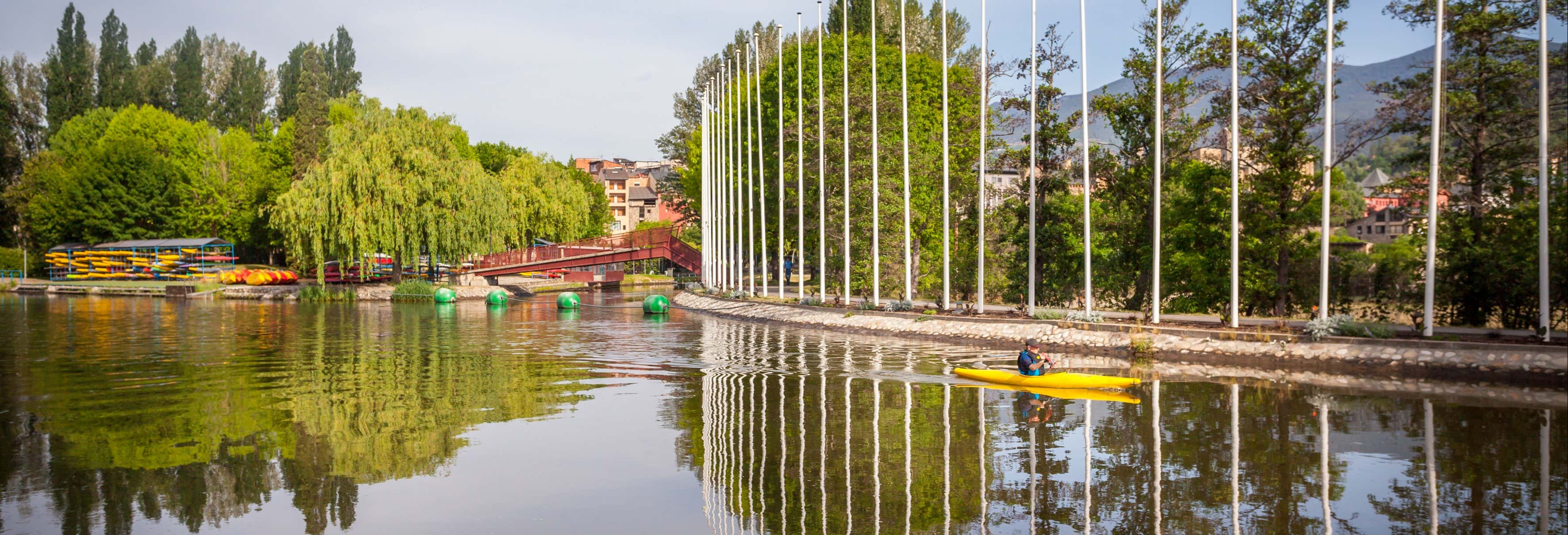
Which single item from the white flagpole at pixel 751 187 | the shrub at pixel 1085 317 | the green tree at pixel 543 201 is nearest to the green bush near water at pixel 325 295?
the green tree at pixel 543 201

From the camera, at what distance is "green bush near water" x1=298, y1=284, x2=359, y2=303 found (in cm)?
6191

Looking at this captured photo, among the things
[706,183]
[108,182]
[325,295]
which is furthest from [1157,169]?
[108,182]

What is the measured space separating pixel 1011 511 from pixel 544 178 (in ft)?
258

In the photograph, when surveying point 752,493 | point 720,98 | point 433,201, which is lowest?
point 752,493

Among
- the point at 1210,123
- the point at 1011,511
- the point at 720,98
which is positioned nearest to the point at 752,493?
the point at 1011,511

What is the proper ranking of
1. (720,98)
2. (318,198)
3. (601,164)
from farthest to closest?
(601,164), (318,198), (720,98)

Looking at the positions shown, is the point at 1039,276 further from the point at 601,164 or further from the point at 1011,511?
the point at 601,164

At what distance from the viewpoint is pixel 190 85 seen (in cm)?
12469

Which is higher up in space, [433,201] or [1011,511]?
[433,201]

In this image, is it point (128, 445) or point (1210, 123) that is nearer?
point (128, 445)

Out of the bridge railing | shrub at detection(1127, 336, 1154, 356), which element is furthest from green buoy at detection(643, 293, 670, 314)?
shrub at detection(1127, 336, 1154, 356)

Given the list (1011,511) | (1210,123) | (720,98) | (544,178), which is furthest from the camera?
(544,178)

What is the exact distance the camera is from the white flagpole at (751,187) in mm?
47469

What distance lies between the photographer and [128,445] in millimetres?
15094
